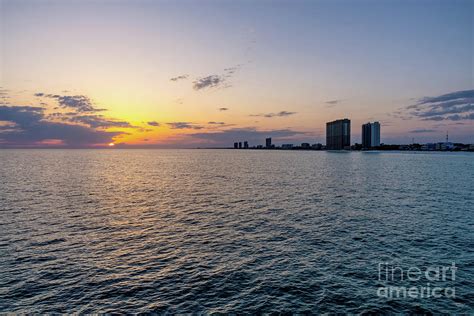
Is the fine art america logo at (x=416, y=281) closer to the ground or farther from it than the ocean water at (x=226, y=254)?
closer to the ground

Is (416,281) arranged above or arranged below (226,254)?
below

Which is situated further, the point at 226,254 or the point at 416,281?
the point at 226,254

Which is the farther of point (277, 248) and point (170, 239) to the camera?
point (170, 239)

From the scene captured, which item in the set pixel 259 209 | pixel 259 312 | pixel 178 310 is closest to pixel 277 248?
pixel 259 312

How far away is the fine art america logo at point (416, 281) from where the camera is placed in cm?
2186

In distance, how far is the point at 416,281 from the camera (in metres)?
23.7

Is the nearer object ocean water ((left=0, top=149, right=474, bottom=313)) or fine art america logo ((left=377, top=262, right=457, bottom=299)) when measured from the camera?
ocean water ((left=0, top=149, right=474, bottom=313))

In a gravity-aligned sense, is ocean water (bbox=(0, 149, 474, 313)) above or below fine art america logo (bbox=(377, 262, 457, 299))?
above

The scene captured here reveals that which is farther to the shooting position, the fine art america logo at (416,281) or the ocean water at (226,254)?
the fine art america logo at (416,281)

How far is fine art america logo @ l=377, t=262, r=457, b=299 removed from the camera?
71.7ft

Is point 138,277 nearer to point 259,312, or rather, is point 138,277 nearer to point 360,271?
point 259,312

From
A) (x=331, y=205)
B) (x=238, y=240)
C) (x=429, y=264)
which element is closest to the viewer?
(x=429, y=264)

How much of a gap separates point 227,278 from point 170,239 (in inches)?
480

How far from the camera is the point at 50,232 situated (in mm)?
35625
